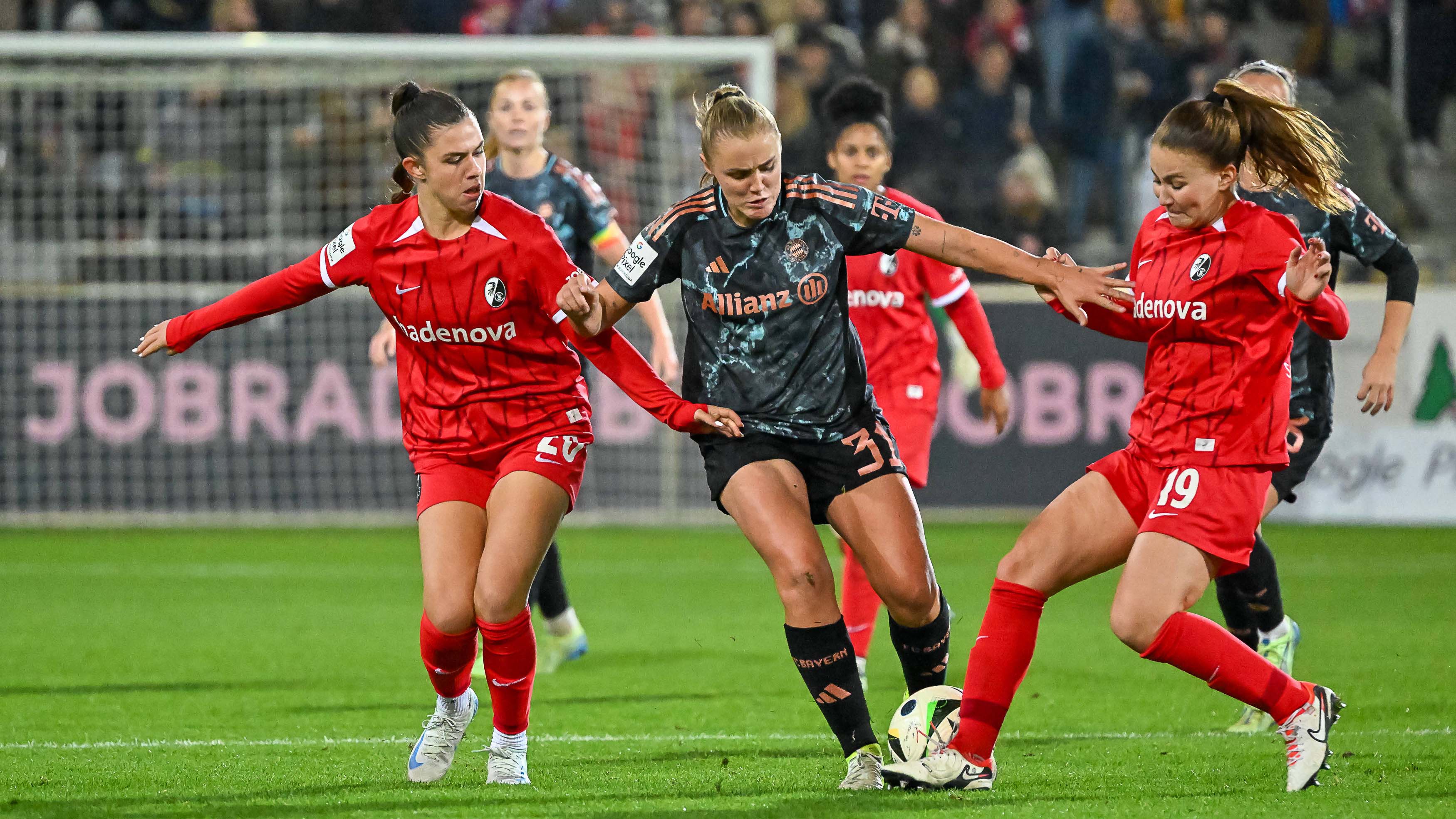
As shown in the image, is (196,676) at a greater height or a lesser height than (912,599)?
lesser

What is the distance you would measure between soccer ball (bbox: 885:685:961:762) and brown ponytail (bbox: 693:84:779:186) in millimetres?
1574

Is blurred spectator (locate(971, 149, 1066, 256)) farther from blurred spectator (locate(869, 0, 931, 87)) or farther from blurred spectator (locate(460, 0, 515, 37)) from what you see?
blurred spectator (locate(460, 0, 515, 37))

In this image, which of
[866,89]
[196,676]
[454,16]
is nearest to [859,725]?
[866,89]

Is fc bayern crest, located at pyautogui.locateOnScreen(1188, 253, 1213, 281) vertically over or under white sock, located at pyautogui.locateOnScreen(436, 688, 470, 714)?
over

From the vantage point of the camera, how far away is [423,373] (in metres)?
4.75

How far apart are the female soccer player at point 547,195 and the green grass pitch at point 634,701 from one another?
0.96 feet

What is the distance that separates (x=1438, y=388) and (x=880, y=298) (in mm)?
6843

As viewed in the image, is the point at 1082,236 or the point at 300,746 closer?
the point at 300,746

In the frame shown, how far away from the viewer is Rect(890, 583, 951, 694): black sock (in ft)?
15.4

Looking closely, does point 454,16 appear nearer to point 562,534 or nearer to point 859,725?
point 562,534

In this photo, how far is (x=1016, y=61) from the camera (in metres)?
15.0

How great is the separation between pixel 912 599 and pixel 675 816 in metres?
0.91

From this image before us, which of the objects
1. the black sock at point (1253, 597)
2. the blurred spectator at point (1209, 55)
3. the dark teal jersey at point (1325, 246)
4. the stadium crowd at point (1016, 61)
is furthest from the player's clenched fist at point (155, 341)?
the blurred spectator at point (1209, 55)

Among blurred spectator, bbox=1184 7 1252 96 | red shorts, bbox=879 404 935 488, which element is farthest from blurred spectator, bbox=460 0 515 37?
red shorts, bbox=879 404 935 488
